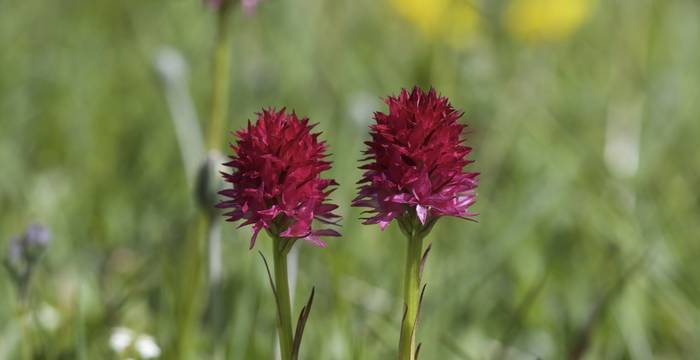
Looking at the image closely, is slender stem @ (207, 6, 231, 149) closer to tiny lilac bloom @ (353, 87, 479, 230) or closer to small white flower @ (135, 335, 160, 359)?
small white flower @ (135, 335, 160, 359)

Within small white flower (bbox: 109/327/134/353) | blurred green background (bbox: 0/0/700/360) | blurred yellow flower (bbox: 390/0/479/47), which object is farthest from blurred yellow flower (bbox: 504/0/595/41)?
small white flower (bbox: 109/327/134/353)

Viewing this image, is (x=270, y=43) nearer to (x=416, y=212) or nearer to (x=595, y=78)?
(x=595, y=78)

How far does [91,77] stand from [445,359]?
1642 millimetres

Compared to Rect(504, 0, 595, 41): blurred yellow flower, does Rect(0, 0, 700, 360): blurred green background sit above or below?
below

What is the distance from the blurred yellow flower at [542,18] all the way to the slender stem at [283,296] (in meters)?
2.45

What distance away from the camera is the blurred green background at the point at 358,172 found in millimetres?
1628

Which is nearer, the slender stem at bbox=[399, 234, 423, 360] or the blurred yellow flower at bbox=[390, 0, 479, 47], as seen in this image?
the slender stem at bbox=[399, 234, 423, 360]

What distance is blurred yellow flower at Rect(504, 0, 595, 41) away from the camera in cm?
313

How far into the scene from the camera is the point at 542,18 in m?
3.13

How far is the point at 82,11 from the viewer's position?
342 cm

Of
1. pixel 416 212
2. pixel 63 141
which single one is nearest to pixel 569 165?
pixel 63 141

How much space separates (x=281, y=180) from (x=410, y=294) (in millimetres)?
151

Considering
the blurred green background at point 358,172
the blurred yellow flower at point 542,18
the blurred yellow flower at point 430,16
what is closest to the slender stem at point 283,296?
the blurred green background at point 358,172

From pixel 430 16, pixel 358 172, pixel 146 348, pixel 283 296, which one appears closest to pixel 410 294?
pixel 283 296
